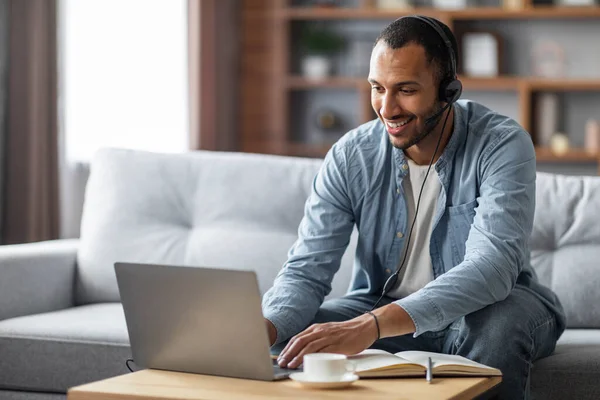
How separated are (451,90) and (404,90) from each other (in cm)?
9

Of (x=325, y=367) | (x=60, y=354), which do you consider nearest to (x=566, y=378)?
(x=325, y=367)

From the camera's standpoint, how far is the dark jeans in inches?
67.6

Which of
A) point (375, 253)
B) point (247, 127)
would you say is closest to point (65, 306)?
point (375, 253)

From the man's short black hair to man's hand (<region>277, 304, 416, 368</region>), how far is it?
0.54 meters

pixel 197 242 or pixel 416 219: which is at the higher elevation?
pixel 416 219

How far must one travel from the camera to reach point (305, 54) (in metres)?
5.52

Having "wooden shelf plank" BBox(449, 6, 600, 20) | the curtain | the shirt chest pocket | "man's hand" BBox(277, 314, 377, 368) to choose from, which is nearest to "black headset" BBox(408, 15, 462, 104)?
the shirt chest pocket

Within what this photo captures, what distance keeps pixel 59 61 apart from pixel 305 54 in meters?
1.91

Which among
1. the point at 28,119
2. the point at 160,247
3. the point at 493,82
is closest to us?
the point at 160,247

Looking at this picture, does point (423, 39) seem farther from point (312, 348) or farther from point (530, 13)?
point (530, 13)

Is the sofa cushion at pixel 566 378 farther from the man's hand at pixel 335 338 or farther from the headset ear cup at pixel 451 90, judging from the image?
the headset ear cup at pixel 451 90

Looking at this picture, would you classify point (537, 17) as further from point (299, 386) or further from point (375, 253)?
point (299, 386)

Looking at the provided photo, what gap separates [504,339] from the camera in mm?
1723

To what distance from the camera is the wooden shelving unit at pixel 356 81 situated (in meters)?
5.14
